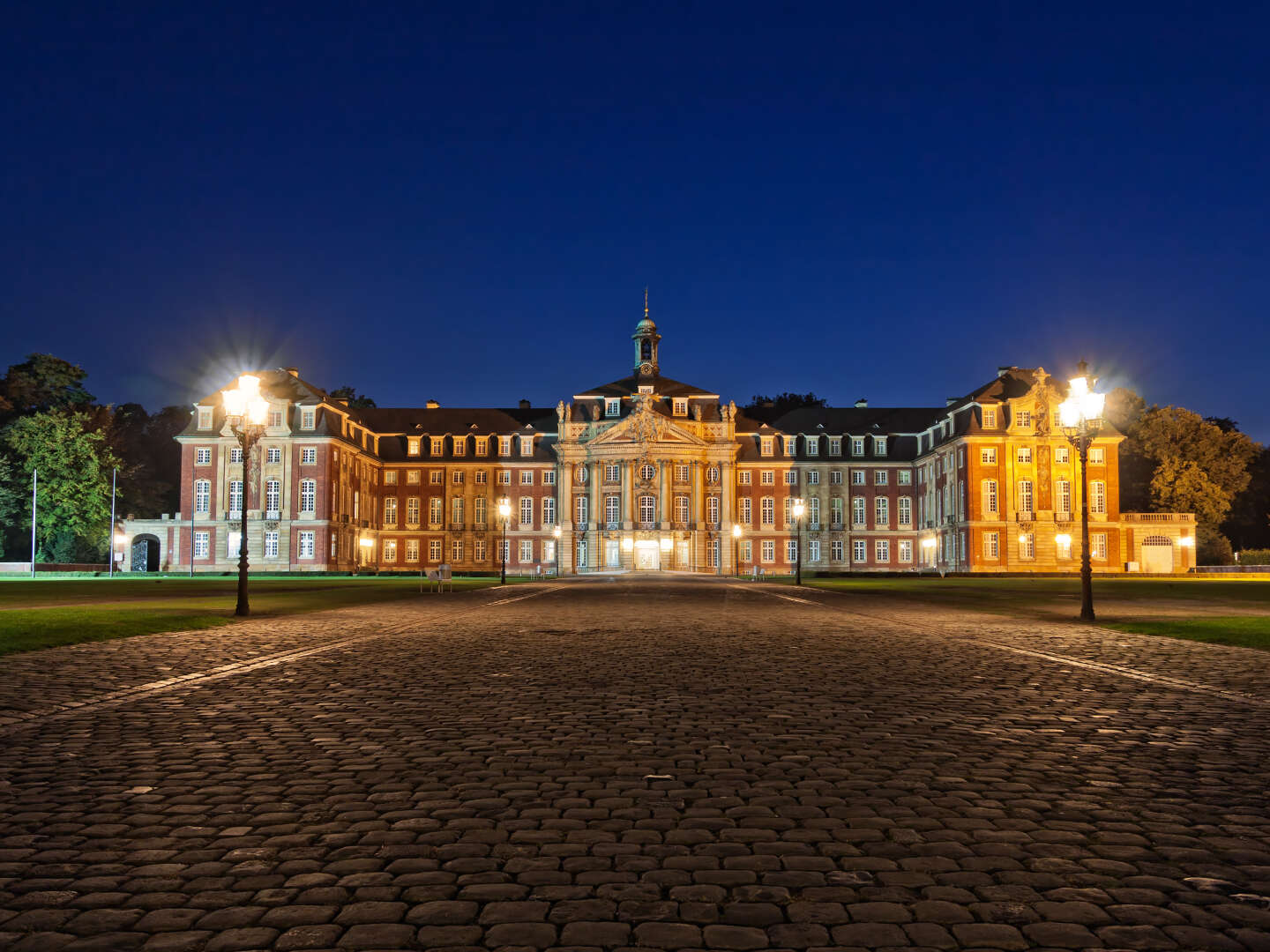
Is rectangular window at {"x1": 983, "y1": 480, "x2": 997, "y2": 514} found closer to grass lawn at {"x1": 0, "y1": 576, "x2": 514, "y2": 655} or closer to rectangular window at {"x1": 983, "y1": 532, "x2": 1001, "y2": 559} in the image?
rectangular window at {"x1": 983, "y1": 532, "x2": 1001, "y2": 559}

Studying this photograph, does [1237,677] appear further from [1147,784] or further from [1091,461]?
[1091,461]

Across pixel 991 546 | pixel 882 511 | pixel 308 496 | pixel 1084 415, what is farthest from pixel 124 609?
pixel 882 511

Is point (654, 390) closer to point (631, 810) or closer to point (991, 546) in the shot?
point (991, 546)

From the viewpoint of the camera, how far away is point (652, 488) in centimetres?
8475

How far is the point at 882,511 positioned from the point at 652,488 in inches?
878

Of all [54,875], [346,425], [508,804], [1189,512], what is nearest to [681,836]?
[508,804]

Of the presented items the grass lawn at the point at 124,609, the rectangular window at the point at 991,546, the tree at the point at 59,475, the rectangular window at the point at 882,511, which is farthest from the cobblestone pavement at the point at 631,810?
the rectangular window at the point at 882,511

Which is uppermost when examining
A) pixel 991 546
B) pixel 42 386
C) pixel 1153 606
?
pixel 42 386

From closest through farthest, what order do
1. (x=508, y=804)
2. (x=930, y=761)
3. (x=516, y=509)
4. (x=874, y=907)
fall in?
(x=874, y=907) → (x=508, y=804) → (x=930, y=761) → (x=516, y=509)

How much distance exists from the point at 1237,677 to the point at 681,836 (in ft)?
33.5

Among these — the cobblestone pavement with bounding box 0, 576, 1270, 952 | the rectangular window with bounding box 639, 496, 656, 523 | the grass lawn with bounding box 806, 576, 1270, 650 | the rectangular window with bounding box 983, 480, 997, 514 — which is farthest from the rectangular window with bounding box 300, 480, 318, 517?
the cobblestone pavement with bounding box 0, 576, 1270, 952

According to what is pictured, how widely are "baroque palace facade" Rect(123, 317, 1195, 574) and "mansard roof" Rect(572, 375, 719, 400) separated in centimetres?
25

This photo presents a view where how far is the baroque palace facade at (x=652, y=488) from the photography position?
247ft

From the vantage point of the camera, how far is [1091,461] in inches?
3036
